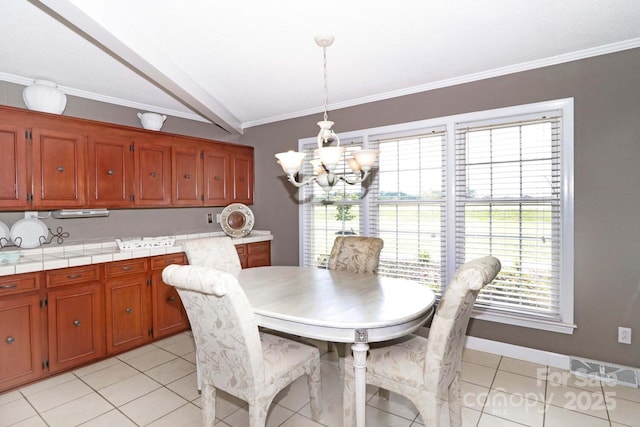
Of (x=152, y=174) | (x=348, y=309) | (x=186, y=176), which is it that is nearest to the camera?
(x=348, y=309)

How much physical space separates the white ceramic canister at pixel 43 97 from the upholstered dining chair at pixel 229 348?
87.9 inches

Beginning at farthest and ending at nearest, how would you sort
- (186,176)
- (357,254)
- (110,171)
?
(186,176) → (110,171) → (357,254)

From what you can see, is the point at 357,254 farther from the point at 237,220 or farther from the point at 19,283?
the point at 19,283

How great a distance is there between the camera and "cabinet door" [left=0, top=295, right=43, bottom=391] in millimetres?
2432

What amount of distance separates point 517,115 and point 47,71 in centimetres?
394

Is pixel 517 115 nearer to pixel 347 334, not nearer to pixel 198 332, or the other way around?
pixel 347 334

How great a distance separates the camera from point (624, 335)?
2547 mm

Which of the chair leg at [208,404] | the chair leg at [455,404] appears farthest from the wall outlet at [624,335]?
the chair leg at [208,404]

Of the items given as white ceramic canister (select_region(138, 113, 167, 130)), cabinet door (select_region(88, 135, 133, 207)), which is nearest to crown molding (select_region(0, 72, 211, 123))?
white ceramic canister (select_region(138, 113, 167, 130))

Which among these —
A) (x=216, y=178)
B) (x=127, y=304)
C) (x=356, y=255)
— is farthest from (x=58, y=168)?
(x=356, y=255)

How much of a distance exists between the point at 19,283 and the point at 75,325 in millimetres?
541

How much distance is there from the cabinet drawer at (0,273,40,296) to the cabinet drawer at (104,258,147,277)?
0.49 meters

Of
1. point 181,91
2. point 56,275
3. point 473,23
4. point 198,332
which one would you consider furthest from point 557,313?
point 56,275

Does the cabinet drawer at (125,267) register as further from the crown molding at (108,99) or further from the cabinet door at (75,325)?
the crown molding at (108,99)
